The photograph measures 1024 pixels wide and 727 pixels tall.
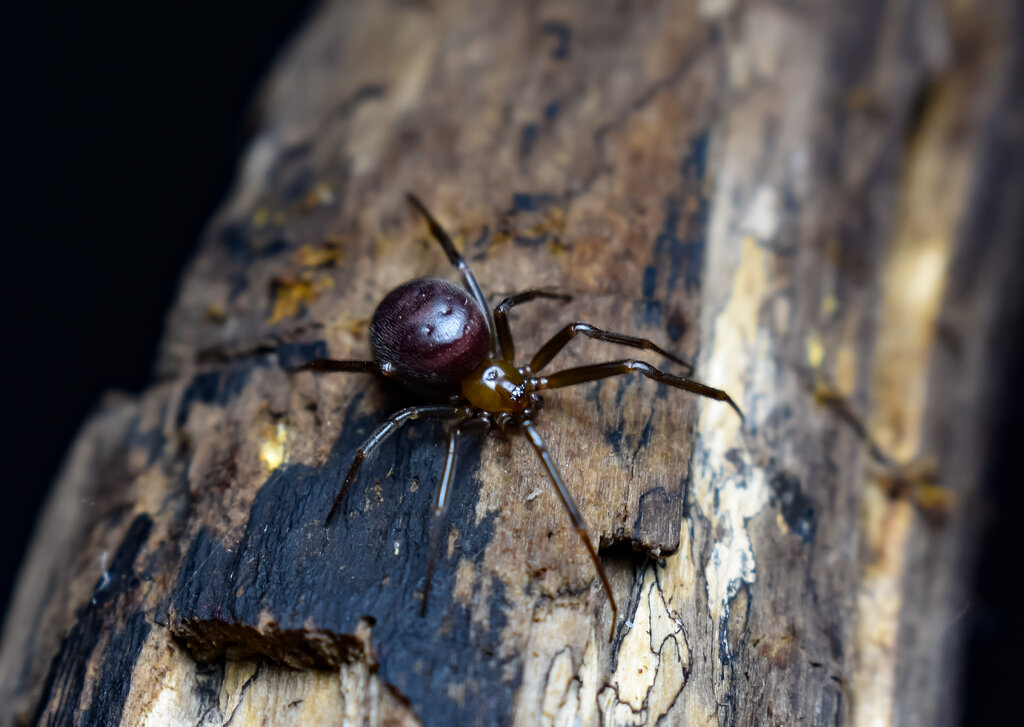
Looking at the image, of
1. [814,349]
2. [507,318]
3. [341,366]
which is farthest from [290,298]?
[814,349]

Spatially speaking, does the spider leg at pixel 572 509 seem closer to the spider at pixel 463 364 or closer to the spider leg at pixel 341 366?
the spider at pixel 463 364

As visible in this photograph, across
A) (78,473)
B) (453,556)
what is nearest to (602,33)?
(453,556)

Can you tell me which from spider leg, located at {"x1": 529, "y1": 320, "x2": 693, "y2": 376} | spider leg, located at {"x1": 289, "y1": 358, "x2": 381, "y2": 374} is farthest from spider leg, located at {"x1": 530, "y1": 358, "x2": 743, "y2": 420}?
spider leg, located at {"x1": 289, "y1": 358, "x2": 381, "y2": 374}

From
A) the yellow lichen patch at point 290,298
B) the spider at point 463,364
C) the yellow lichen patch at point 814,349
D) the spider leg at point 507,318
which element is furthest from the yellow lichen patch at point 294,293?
the yellow lichen patch at point 814,349

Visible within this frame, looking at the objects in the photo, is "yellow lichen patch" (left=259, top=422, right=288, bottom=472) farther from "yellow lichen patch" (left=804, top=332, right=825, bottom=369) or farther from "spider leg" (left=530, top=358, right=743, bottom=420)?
"yellow lichen patch" (left=804, top=332, right=825, bottom=369)

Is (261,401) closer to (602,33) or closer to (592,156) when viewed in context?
(592,156)
